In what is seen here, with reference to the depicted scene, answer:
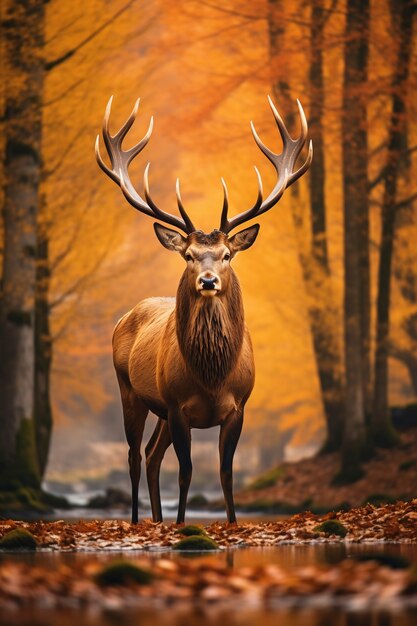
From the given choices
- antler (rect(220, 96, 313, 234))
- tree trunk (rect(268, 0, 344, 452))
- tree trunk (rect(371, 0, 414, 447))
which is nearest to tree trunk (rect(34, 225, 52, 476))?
tree trunk (rect(268, 0, 344, 452))

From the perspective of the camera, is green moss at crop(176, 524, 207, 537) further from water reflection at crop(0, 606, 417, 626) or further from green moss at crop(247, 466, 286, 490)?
green moss at crop(247, 466, 286, 490)

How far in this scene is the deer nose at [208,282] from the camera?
9.74 m

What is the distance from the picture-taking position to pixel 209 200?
29266mm

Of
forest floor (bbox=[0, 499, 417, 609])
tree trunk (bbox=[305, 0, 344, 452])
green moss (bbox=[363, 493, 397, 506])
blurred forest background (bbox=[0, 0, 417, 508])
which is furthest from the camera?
tree trunk (bbox=[305, 0, 344, 452])

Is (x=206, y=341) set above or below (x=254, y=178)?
below

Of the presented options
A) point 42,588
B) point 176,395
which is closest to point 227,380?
point 176,395

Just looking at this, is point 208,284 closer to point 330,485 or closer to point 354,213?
point 354,213

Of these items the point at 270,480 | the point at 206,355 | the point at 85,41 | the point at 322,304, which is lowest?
the point at 270,480

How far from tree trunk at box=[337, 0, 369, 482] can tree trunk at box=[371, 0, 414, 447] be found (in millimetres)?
364

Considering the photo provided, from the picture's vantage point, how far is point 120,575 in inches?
230

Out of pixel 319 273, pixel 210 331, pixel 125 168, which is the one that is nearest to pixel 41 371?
pixel 319 273

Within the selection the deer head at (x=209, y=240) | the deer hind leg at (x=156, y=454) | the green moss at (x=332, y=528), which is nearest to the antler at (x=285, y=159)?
the deer head at (x=209, y=240)

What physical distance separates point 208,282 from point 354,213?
10.3 meters

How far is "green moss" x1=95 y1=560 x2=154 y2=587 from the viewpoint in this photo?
5812 millimetres
